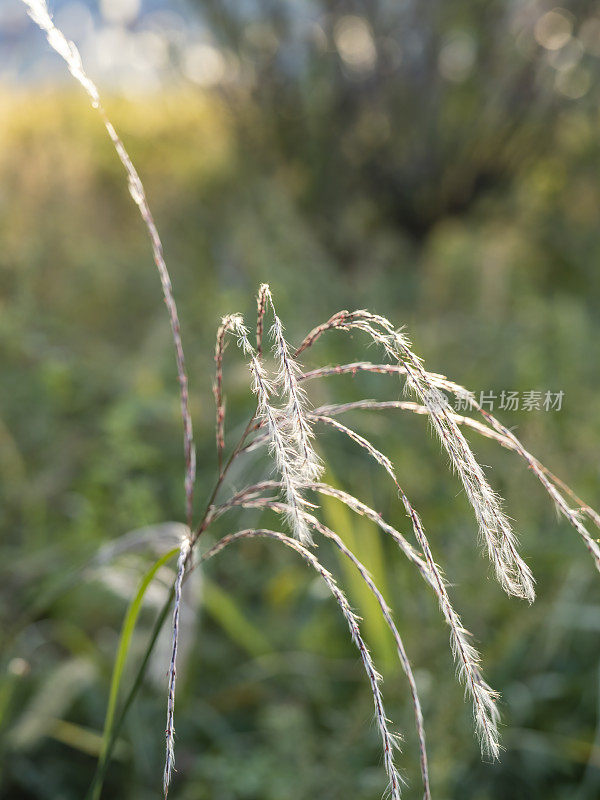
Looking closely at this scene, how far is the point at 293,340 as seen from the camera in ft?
5.78

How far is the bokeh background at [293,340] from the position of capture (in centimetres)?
104

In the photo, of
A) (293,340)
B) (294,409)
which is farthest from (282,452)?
(293,340)

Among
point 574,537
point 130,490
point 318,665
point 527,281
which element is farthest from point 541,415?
point 527,281

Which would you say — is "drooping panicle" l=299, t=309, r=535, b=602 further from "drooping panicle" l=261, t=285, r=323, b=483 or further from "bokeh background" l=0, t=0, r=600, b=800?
"bokeh background" l=0, t=0, r=600, b=800

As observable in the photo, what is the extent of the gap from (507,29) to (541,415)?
207 cm

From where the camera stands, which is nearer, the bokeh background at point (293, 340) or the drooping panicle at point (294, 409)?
the drooping panicle at point (294, 409)

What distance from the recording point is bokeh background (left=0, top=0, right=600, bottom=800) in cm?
104

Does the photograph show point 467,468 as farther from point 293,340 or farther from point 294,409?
point 293,340

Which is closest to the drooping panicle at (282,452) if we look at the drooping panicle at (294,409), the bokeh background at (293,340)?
the drooping panicle at (294,409)

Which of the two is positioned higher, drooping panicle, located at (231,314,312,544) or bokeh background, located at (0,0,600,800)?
bokeh background, located at (0,0,600,800)

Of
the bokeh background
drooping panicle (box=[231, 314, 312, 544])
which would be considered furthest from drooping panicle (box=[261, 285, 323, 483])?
the bokeh background

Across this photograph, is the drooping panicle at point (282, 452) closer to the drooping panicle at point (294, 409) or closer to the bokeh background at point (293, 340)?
the drooping panicle at point (294, 409)

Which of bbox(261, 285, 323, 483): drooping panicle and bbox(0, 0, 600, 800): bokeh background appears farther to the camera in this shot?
bbox(0, 0, 600, 800): bokeh background

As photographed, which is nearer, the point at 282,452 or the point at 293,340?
the point at 282,452
